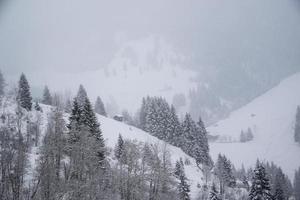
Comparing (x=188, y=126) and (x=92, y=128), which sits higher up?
(x=188, y=126)

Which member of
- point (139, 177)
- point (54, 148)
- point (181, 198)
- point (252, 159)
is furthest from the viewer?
point (252, 159)

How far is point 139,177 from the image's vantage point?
3666 centimetres

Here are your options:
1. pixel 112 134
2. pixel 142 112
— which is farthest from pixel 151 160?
pixel 142 112

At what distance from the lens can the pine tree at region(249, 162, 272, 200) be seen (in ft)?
131

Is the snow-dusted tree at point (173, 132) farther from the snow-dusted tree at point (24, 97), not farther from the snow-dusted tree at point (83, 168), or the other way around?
the snow-dusted tree at point (83, 168)

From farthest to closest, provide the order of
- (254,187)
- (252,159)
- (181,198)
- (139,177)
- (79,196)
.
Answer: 1. (252,159)
2. (181,198)
3. (254,187)
4. (139,177)
5. (79,196)

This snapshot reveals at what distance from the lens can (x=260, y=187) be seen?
40406 millimetres

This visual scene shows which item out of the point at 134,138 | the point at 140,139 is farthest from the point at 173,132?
the point at 134,138

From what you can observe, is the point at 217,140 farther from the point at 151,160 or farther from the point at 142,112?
the point at 151,160

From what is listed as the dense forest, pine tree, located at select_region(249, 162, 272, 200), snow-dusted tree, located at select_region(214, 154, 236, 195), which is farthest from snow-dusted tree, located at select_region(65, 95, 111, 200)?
snow-dusted tree, located at select_region(214, 154, 236, 195)

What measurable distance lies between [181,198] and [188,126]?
1432 inches

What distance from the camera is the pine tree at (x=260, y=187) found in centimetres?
4006

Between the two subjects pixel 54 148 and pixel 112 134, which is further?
pixel 112 134

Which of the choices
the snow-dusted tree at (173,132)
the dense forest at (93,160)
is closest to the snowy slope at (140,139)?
the dense forest at (93,160)
